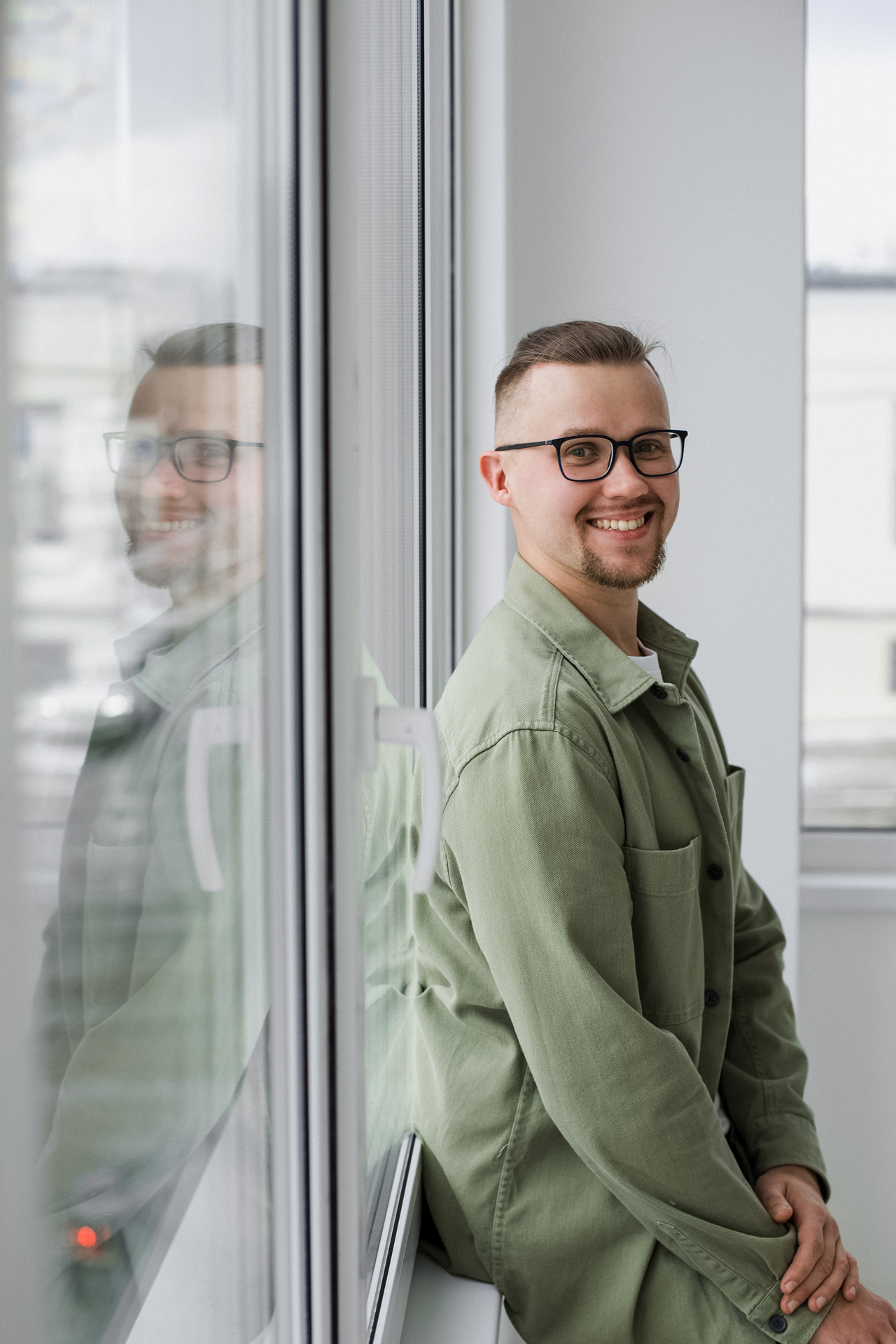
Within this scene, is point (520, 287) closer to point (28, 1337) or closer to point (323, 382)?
point (323, 382)

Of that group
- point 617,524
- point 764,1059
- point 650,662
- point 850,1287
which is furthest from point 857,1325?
point 617,524

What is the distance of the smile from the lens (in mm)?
1036

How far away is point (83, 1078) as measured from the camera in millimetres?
319

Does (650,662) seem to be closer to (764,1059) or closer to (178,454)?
(764,1059)

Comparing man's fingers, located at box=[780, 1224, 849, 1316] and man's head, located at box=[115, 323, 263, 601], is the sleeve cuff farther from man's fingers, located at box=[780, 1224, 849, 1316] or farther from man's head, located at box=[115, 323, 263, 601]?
man's head, located at box=[115, 323, 263, 601]

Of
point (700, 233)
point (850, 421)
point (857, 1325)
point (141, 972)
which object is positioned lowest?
point (857, 1325)

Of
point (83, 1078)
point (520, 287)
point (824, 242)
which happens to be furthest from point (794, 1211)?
point (824, 242)

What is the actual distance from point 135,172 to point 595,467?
746mm

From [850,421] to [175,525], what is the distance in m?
1.89

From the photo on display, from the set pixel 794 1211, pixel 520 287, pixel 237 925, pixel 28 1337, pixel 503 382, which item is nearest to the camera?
pixel 28 1337

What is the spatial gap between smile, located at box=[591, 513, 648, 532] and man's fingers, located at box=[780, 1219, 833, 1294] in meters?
0.69

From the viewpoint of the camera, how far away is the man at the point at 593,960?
83 cm

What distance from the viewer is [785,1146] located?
43.8 inches

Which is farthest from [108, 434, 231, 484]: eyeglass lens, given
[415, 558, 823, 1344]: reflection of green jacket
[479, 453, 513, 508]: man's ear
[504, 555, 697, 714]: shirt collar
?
[479, 453, 513, 508]: man's ear
